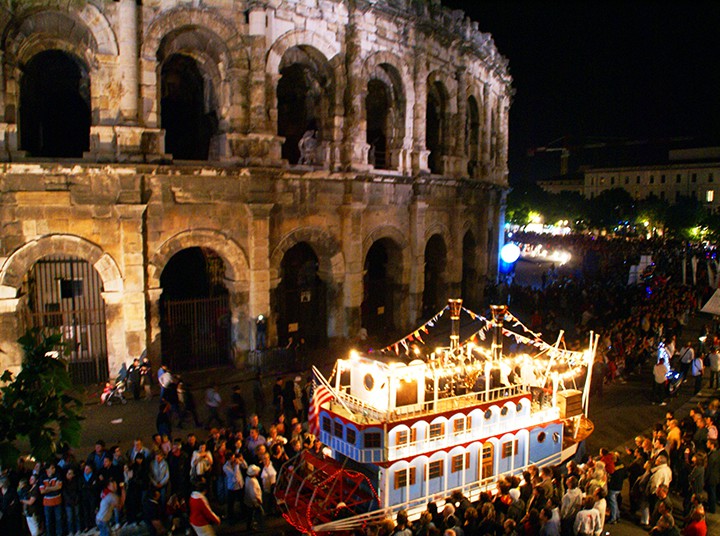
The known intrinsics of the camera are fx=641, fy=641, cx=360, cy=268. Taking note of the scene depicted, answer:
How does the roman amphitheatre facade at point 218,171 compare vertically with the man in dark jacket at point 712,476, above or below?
above

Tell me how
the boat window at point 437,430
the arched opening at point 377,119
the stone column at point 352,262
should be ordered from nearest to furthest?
the boat window at point 437,430 → the stone column at point 352,262 → the arched opening at point 377,119

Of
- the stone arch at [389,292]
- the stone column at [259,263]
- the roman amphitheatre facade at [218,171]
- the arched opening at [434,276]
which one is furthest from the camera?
the arched opening at [434,276]

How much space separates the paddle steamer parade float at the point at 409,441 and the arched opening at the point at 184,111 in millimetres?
12029

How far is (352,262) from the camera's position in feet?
72.0

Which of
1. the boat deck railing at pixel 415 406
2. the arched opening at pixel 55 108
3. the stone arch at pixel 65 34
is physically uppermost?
the stone arch at pixel 65 34

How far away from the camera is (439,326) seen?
26094mm

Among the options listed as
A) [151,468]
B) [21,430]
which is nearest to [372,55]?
[151,468]

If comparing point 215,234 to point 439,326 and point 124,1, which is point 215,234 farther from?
point 439,326

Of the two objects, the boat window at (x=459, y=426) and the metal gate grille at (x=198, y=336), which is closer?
the boat window at (x=459, y=426)

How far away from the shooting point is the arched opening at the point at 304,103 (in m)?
21.2

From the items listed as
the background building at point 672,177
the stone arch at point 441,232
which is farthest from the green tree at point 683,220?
the stone arch at point 441,232

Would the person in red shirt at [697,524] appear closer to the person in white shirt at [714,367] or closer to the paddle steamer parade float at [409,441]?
the paddle steamer parade float at [409,441]

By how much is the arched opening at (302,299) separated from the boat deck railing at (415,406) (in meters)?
10.7

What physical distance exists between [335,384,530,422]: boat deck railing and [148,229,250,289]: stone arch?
326 inches
